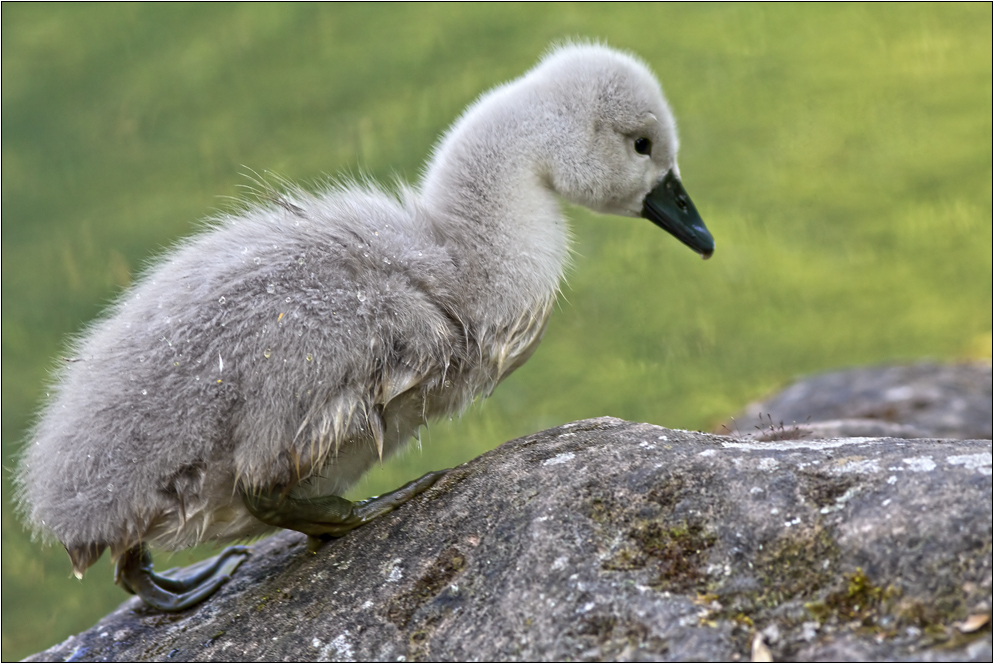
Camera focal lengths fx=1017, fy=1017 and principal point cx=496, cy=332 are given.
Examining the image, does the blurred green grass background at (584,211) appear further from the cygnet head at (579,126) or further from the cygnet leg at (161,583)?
the cygnet head at (579,126)

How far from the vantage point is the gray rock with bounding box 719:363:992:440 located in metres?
3.62

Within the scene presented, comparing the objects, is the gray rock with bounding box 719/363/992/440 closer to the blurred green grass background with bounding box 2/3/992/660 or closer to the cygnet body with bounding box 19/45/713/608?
the blurred green grass background with bounding box 2/3/992/660

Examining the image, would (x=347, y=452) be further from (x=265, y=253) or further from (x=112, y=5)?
(x=112, y=5)

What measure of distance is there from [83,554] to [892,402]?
2.98 metres

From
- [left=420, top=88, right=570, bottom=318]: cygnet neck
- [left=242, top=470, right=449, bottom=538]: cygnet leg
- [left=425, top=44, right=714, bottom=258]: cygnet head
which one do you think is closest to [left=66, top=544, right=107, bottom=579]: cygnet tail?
[left=242, top=470, right=449, bottom=538]: cygnet leg

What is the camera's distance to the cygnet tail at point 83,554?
2.23 meters

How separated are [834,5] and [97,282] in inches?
227

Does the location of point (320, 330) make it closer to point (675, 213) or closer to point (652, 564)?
point (652, 564)

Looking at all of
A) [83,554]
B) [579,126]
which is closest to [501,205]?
[579,126]

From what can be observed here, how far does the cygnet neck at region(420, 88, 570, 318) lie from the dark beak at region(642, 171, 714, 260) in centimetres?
34

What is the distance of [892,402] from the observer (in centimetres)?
393

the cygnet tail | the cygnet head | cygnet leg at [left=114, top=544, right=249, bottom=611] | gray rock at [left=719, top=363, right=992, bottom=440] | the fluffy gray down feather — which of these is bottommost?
gray rock at [left=719, top=363, right=992, bottom=440]

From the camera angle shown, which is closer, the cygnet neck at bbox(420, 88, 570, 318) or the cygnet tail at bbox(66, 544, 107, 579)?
the cygnet tail at bbox(66, 544, 107, 579)

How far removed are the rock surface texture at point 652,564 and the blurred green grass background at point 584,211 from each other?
104 inches
